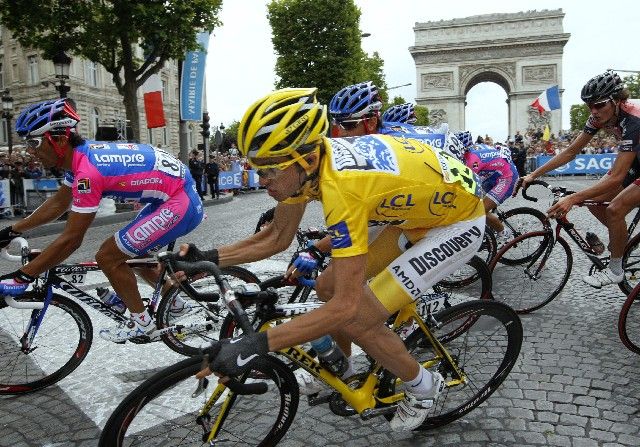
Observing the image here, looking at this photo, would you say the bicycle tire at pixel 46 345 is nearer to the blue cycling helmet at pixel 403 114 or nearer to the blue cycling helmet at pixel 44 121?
the blue cycling helmet at pixel 44 121

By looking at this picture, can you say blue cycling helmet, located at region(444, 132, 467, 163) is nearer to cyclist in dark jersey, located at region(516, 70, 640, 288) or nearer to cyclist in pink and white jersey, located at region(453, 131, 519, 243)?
cyclist in pink and white jersey, located at region(453, 131, 519, 243)

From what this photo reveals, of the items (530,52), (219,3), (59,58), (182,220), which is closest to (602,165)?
(219,3)

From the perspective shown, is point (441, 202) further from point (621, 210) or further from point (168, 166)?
point (621, 210)

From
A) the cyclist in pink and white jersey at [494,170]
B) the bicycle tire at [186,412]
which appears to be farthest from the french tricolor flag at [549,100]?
the bicycle tire at [186,412]

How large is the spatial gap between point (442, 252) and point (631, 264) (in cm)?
297

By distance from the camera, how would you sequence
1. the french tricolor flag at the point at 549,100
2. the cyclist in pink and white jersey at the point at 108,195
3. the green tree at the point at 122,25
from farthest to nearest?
the french tricolor flag at the point at 549,100 → the green tree at the point at 122,25 → the cyclist in pink and white jersey at the point at 108,195

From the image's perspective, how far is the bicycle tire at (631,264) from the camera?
15.8 feet

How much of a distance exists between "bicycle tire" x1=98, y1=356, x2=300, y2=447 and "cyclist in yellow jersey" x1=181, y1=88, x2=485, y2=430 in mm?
316

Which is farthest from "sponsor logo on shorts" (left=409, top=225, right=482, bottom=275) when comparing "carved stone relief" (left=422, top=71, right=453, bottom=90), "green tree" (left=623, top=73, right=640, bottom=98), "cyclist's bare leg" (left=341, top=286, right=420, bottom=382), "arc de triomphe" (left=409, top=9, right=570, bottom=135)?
"green tree" (left=623, top=73, right=640, bottom=98)

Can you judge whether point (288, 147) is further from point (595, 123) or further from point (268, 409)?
point (595, 123)

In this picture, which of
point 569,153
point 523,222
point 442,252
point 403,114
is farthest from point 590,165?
point 442,252

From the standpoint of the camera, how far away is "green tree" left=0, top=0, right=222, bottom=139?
17969mm

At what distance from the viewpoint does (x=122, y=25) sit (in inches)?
718

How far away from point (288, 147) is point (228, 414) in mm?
1229
